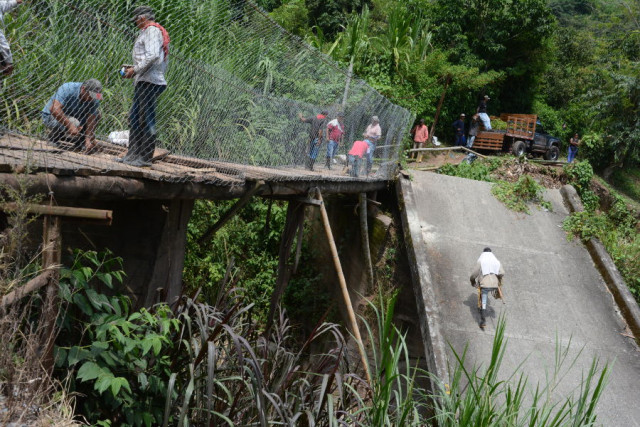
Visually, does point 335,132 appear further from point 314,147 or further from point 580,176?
point 580,176

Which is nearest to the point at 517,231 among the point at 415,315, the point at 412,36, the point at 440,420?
the point at 415,315

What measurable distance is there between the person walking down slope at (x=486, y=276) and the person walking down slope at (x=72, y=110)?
16.9ft

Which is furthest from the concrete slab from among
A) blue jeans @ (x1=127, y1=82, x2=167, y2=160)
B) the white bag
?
the white bag

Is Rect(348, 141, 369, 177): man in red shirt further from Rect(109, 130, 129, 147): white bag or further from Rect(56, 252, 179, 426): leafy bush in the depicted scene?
Rect(56, 252, 179, 426): leafy bush

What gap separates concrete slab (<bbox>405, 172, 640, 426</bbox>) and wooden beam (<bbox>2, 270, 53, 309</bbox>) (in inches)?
188

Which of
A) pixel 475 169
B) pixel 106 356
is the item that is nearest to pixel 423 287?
pixel 475 169

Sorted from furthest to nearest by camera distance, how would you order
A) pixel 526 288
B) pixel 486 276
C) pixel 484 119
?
pixel 484 119
pixel 526 288
pixel 486 276

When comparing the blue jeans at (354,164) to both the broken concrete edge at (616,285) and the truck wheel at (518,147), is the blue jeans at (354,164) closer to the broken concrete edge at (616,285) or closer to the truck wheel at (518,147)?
the broken concrete edge at (616,285)

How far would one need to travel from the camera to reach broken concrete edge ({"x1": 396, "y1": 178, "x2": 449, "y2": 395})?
7262 mm

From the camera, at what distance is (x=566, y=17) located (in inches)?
1419

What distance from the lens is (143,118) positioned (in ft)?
15.8

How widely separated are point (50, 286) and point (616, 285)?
27.1 feet

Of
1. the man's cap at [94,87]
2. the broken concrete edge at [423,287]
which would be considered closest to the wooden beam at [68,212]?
the man's cap at [94,87]

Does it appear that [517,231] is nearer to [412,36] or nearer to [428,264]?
[428,264]
